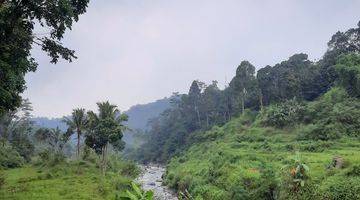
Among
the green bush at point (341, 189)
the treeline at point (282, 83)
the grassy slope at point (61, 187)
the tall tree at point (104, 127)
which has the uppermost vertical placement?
the treeline at point (282, 83)

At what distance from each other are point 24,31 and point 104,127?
35.5 meters

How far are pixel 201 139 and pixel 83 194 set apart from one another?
212 feet

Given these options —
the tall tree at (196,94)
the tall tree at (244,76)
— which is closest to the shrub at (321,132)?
the tall tree at (244,76)

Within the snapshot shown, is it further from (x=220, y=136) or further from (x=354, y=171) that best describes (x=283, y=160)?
(x=220, y=136)

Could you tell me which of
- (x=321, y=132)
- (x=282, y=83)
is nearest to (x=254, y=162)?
(x=321, y=132)

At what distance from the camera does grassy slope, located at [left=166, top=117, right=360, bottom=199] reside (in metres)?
37.6

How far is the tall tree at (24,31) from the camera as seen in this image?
2011cm

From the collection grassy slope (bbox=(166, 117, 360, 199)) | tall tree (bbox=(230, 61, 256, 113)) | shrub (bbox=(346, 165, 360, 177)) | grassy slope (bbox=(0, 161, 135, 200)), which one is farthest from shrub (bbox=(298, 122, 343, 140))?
grassy slope (bbox=(0, 161, 135, 200))

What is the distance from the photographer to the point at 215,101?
389 feet

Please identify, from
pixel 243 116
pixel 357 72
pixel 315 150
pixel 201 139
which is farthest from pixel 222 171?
pixel 201 139

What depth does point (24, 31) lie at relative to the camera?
20.8 m

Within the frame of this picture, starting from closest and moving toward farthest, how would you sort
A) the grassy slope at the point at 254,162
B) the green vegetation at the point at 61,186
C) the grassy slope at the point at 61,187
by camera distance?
the grassy slope at the point at 61,187 → the green vegetation at the point at 61,186 → the grassy slope at the point at 254,162

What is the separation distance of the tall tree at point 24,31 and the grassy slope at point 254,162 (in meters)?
22.5

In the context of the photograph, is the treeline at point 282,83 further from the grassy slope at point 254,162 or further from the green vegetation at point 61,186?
the green vegetation at point 61,186
